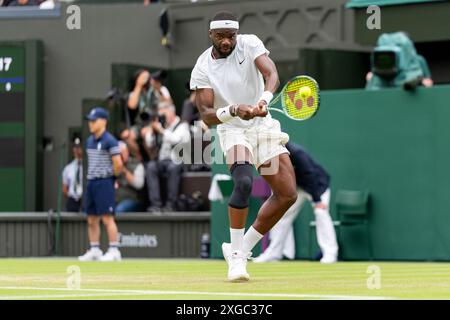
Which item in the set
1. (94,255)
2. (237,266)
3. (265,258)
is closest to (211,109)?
(237,266)

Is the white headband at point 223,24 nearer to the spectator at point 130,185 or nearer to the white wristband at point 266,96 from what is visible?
the white wristband at point 266,96

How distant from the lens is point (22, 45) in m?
21.8

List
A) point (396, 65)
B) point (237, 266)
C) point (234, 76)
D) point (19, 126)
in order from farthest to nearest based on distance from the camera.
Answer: point (19, 126)
point (396, 65)
point (234, 76)
point (237, 266)

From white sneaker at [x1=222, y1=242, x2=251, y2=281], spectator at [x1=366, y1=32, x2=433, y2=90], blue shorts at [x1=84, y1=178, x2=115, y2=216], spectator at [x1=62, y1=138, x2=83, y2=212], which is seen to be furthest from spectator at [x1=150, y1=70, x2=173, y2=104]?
white sneaker at [x1=222, y1=242, x2=251, y2=281]

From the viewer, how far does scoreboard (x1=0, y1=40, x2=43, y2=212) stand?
70.3ft

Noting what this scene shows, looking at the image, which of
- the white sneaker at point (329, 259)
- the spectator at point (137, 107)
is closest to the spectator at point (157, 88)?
→ the spectator at point (137, 107)

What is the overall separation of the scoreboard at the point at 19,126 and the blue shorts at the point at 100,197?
3516 millimetres

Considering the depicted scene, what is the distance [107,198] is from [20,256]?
3.00 meters

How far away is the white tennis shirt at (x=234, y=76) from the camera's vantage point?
11.2 meters

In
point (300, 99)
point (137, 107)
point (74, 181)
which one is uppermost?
point (137, 107)

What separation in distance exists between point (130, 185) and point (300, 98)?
9381 millimetres

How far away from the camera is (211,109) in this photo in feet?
36.5

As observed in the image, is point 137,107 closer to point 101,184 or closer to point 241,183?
point 101,184
